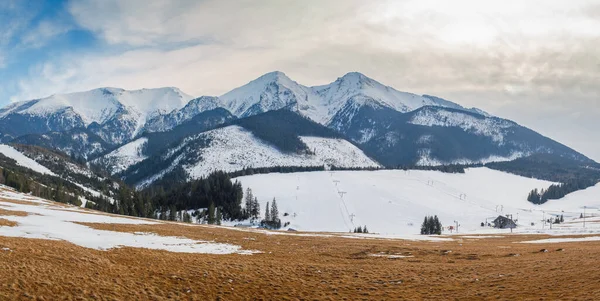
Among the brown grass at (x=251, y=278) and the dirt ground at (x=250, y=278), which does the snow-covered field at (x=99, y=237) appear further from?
the brown grass at (x=251, y=278)

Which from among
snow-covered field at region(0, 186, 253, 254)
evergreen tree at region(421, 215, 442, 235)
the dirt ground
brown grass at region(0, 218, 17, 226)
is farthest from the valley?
evergreen tree at region(421, 215, 442, 235)

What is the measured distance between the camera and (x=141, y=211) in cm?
16375

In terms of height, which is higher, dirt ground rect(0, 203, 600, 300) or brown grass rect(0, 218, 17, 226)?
brown grass rect(0, 218, 17, 226)

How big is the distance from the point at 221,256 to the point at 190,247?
590 cm

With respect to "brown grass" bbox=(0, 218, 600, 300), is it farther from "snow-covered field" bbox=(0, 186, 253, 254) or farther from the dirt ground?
"snow-covered field" bbox=(0, 186, 253, 254)

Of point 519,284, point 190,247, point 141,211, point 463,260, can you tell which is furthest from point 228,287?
point 141,211

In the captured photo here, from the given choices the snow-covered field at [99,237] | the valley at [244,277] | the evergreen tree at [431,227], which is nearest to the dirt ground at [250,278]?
the valley at [244,277]

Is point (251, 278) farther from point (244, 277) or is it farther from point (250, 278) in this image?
point (244, 277)

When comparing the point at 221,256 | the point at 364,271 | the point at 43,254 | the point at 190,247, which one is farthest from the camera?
the point at 190,247

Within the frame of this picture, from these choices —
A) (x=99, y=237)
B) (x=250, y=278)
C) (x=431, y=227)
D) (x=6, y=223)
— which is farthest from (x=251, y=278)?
(x=431, y=227)

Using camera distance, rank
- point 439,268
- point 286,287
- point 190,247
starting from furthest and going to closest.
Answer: point 190,247, point 439,268, point 286,287

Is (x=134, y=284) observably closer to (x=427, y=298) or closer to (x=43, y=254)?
(x=43, y=254)

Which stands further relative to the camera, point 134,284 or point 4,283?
point 134,284

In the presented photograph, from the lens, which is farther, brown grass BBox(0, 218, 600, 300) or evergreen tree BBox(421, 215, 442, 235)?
evergreen tree BBox(421, 215, 442, 235)
